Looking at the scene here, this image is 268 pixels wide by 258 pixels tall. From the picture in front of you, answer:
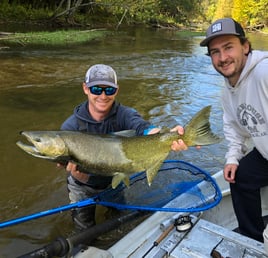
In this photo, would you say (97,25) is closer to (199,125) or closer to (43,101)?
(43,101)

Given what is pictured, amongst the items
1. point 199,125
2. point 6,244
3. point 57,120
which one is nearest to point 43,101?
point 57,120

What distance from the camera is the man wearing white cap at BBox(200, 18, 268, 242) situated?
3.26 m

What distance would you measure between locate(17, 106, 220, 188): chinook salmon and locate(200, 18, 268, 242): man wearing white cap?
518mm

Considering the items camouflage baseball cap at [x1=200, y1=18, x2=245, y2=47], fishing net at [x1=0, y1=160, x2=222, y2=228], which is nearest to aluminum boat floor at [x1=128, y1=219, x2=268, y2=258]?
fishing net at [x1=0, y1=160, x2=222, y2=228]

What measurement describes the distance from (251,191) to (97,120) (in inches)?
64.2

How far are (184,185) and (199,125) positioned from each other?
1093 mm

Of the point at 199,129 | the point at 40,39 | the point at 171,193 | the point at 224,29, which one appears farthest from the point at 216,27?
the point at 40,39

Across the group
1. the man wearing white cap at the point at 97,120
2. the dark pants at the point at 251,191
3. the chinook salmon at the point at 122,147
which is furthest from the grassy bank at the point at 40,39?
the dark pants at the point at 251,191

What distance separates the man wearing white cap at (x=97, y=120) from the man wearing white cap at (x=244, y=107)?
0.79 meters

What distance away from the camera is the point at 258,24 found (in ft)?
194

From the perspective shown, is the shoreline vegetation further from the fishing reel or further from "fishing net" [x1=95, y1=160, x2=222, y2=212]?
the fishing reel

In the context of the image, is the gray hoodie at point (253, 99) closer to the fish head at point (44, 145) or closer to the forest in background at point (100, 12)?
the fish head at point (44, 145)

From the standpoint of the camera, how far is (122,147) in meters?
3.08

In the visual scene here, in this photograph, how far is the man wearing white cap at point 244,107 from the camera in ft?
10.7
